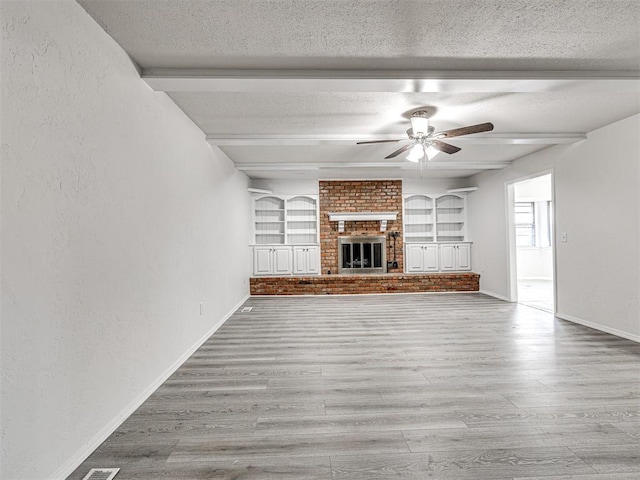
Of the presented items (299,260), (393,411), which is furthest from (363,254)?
(393,411)

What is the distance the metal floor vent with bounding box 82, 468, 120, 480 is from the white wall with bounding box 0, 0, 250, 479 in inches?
4.2

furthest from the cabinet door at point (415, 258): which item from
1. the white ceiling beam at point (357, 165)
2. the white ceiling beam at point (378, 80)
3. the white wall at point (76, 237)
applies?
the white wall at point (76, 237)

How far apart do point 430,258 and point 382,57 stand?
5817 millimetres

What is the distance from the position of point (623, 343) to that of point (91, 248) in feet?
15.9

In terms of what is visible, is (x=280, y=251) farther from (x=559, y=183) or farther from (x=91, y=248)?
(x=91, y=248)

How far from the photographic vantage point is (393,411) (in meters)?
2.26

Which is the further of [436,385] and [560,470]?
[436,385]

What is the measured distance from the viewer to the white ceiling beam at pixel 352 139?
417cm

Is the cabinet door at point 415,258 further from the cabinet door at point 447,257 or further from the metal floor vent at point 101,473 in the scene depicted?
the metal floor vent at point 101,473

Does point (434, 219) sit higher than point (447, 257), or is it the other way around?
point (434, 219)

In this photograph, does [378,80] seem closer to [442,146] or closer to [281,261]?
[442,146]

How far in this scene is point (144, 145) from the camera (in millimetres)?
2529

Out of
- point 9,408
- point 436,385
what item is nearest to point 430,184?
point 436,385

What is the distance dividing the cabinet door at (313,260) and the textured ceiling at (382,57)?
12.5 ft
